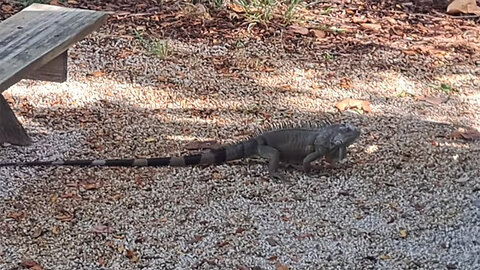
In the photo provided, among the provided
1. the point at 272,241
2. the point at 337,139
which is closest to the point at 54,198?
the point at 272,241

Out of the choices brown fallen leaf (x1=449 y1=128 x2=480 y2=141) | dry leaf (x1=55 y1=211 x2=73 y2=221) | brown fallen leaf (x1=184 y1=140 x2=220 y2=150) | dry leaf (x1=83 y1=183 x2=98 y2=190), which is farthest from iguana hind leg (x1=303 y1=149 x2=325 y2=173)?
dry leaf (x1=55 y1=211 x2=73 y2=221)

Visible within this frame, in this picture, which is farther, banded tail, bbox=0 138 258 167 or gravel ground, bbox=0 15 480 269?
banded tail, bbox=0 138 258 167

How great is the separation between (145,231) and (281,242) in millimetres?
654

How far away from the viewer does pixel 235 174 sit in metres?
4.65

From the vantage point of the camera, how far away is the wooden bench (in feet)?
11.9

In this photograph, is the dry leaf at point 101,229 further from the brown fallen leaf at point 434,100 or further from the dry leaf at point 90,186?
the brown fallen leaf at point 434,100

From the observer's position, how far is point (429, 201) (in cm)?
443

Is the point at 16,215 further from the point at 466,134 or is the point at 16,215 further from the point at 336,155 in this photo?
the point at 466,134

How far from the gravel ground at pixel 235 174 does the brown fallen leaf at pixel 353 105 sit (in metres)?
0.06

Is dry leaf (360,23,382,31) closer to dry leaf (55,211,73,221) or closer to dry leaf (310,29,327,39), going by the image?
dry leaf (310,29,327,39)

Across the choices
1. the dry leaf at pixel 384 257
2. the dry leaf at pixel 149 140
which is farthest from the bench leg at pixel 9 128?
the dry leaf at pixel 384 257

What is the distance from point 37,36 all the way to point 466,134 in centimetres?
273

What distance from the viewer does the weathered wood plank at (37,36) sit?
11.8ft

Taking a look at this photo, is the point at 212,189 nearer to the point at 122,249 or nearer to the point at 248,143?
the point at 248,143
